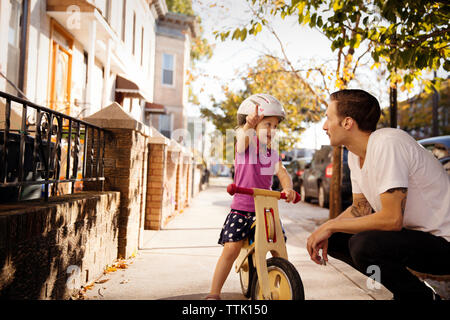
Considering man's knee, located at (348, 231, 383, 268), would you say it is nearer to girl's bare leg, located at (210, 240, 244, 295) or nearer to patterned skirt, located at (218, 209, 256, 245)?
patterned skirt, located at (218, 209, 256, 245)

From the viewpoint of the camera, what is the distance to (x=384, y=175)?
240 cm

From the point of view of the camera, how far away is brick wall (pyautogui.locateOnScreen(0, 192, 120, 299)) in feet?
8.00

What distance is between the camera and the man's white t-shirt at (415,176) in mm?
2445

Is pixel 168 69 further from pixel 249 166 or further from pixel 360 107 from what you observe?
pixel 360 107

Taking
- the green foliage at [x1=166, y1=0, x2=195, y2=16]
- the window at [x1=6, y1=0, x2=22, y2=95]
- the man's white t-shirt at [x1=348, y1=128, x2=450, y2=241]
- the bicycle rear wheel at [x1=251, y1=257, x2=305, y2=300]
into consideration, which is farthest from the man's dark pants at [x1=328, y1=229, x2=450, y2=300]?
the green foliage at [x1=166, y1=0, x2=195, y2=16]

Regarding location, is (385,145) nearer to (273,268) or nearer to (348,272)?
(273,268)

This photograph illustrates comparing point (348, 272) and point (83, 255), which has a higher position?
point (83, 255)

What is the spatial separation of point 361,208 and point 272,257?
86 centimetres

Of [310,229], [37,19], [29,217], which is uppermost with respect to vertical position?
[37,19]

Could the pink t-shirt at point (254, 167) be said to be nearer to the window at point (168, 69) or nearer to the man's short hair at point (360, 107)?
the man's short hair at point (360, 107)

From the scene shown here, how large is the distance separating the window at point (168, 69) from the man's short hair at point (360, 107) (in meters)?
22.8

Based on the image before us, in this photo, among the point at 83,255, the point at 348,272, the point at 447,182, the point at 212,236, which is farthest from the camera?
the point at 212,236
